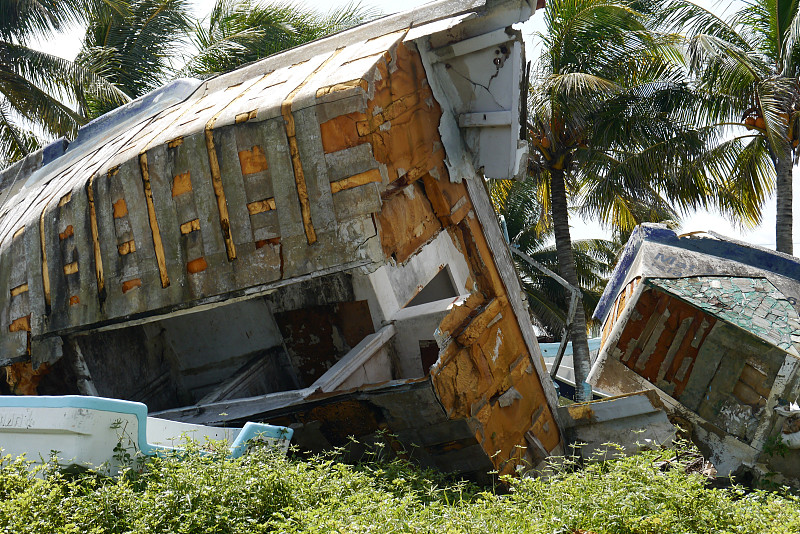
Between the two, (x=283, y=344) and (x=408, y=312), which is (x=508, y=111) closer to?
(x=408, y=312)

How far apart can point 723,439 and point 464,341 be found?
105 inches

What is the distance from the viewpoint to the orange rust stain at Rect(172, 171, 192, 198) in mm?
6098

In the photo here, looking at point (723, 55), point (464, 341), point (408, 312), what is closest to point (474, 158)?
point (464, 341)

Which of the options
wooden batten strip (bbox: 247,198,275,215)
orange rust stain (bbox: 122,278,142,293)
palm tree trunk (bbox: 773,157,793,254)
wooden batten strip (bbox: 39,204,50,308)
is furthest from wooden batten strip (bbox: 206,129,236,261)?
palm tree trunk (bbox: 773,157,793,254)

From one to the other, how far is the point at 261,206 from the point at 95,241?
1701mm

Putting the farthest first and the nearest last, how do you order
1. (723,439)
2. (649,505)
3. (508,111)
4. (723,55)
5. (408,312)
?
(723,55)
(408,312)
(723,439)
(508,111)
(649,505)

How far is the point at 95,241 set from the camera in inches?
254

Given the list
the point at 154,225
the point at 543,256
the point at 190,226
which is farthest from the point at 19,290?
the point at 543,256

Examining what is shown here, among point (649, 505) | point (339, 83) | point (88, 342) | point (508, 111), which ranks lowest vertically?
point (649, 505)

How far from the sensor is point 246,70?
7480 mm

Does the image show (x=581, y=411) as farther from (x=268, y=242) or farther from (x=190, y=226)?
(x=190, y=226)

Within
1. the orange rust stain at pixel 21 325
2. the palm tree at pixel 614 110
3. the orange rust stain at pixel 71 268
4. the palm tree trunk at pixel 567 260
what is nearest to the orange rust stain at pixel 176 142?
the orange rust stain at pixel 71 268

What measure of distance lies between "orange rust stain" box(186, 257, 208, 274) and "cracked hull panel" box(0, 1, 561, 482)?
0.02m

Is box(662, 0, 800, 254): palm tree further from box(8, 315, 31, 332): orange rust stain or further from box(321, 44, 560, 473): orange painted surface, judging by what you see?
box(8, 315, 31, 332): orange rust stain
